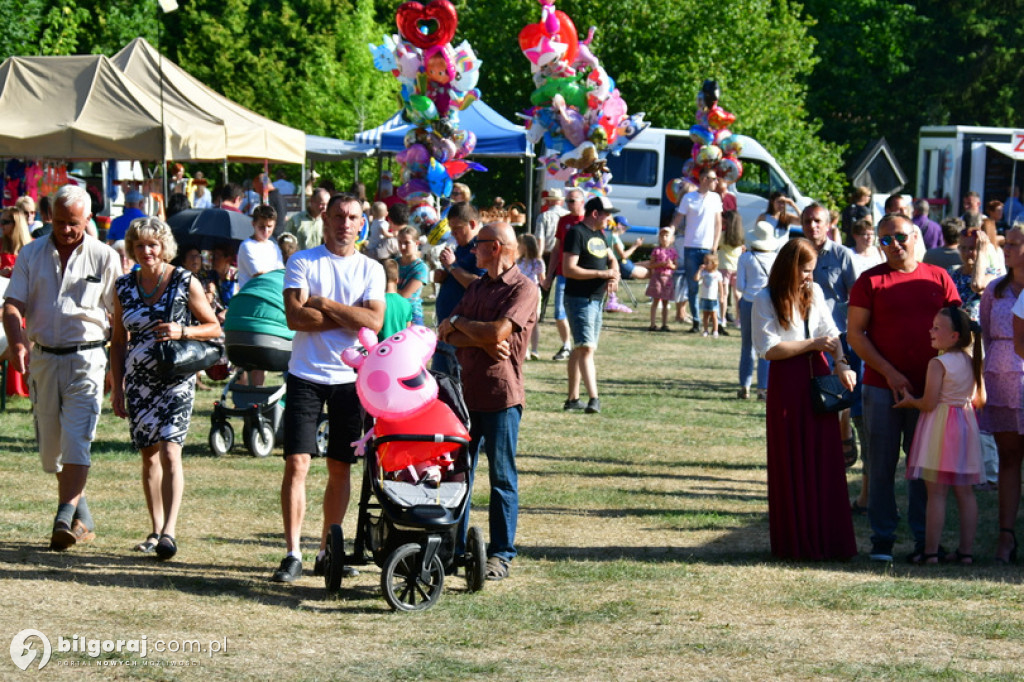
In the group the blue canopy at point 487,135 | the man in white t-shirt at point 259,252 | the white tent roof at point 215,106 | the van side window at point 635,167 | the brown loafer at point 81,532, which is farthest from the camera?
the van side window at point 635,167

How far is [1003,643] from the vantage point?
6098mm

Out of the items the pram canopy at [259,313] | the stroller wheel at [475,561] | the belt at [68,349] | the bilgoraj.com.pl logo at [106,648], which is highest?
the pram canopy at [259,313]

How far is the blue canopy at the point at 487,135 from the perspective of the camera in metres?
24.7

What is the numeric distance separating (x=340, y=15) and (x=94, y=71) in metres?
28.8

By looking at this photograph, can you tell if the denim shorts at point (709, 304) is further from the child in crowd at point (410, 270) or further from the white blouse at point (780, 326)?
the white blouse at point (780, 326)

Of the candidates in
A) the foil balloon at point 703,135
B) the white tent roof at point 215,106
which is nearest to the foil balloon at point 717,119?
the foil balloon at point 703,135

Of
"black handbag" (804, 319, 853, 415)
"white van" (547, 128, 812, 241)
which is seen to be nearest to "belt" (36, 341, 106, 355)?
"black handbag" (804, 319, 853, 415)

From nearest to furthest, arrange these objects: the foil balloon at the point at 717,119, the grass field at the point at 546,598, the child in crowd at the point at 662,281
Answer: the grass field at the point at 546,598 < the child in crowd at the point at 662,281 < the foil balloon at the point at 717,119

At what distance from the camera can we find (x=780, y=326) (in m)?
7.66

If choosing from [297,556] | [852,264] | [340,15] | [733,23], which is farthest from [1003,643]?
[340,15]

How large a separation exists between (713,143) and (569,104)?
405 centimetres

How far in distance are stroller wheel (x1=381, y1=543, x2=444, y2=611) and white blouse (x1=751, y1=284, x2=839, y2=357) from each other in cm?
232

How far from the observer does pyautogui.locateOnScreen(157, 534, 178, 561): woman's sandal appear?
24.1 feet

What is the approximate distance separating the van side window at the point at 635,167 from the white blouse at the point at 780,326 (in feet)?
68.8
